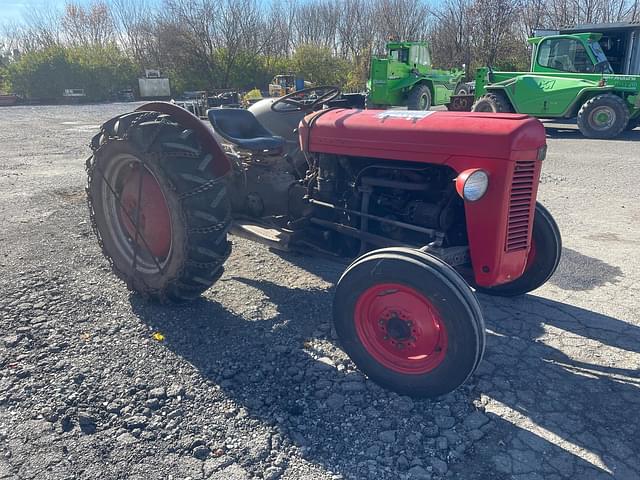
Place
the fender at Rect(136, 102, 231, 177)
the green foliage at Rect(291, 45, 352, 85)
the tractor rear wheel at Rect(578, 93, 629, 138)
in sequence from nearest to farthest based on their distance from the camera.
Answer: the fender at Rect(136, 102, 231, 177)
the tractor rear wheel at Rect(578, 93, 629, 138)
the green foliage at Rect(291, 45, 352, 85)

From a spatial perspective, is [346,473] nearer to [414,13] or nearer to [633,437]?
[633,437]

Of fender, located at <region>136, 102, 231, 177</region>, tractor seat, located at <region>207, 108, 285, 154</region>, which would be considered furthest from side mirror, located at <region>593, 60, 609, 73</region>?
fender, located at <region>136, 102, 231, 177</region>

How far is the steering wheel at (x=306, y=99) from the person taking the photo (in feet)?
13.5

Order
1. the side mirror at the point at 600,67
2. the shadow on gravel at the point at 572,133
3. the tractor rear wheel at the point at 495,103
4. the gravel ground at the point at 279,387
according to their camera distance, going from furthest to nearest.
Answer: the tractor rear wheel at the point at 495,103 < the side mirror at the point at 600,67 < the shadow on gravel at the point at 572,133 < the gravel ground at the point at 279,387

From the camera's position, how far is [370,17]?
→ 35.0 meters

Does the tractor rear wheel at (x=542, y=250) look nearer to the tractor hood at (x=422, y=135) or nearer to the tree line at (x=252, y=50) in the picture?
the tractor hood at (x=422, y=135)

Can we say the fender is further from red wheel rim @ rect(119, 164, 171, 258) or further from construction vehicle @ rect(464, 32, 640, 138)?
construction vehicle @ rect(464, 32, 640, 138)

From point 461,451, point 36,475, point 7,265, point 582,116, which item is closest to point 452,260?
point 461,451

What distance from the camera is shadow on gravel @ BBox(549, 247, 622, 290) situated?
389 cm

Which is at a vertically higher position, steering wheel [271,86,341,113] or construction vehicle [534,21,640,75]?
construction vehicle [534,21,640,75]

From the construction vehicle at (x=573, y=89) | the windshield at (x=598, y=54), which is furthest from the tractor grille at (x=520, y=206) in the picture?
the windshield at (x=598, y=54)

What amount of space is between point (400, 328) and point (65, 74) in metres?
32.0

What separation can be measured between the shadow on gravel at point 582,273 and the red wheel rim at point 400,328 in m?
1.88

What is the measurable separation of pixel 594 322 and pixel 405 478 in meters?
1.99
